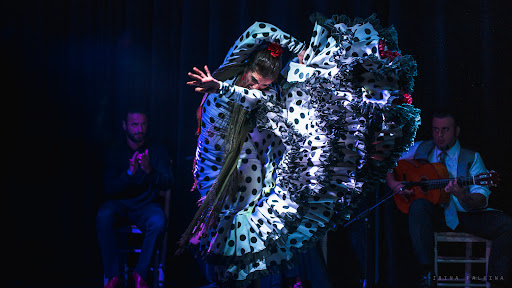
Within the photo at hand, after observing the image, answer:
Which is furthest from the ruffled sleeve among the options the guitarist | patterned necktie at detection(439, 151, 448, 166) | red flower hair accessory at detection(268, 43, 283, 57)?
patterned necktie at detection(439, 151, 448, 166)

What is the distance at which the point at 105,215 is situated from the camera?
397 centimetres

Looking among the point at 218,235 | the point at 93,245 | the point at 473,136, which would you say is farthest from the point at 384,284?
the point at 93,245

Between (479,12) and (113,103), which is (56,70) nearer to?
(113,103)

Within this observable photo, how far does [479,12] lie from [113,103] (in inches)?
132

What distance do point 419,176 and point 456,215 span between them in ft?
1.35

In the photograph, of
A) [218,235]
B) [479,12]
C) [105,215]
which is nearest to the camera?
[218,235]

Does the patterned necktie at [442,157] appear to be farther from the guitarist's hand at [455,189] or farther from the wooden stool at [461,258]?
the wooden stool at [461,258]

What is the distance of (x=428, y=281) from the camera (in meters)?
3.70

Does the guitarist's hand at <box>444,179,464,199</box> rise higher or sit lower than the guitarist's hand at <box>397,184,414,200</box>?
higher

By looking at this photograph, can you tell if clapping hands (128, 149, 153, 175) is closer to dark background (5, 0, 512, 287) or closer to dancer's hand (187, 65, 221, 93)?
dark background (5, 0, 512, 287)

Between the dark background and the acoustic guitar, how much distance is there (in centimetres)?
42

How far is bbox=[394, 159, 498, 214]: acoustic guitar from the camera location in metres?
3.87

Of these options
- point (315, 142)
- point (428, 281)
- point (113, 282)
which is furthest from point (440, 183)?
point (113, 282)

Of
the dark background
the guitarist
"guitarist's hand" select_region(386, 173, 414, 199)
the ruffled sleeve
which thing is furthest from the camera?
the dark background
